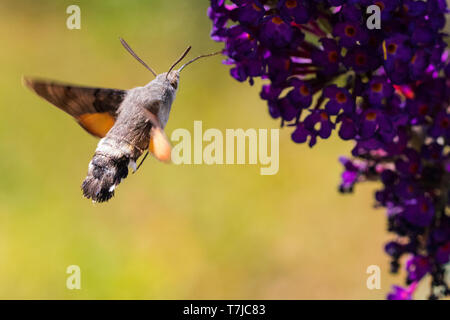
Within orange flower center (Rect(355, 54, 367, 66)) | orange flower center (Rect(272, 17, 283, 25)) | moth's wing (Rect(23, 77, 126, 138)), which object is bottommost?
moth's wing (Rect(23, 77, 126, 138))

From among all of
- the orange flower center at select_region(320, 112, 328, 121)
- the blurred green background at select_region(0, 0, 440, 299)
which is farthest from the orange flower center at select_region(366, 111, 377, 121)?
the blurred green background at select_region(0, 0, 440, 299)

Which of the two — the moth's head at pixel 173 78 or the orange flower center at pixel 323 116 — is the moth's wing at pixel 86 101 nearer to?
the moth's head at pixel 173 78

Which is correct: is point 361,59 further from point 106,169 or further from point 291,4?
point 106,169

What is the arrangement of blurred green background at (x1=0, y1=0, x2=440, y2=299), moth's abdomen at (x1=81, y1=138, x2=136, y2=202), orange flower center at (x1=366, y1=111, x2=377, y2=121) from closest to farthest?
moth's abdomen at (x1=81, y1=138, x2=136, y2=202) → orange flower center at (x1=366, y1=111, x2=377, y2=121) → blurred green background at (x1=0, y1=0, x2=440, y2=299)

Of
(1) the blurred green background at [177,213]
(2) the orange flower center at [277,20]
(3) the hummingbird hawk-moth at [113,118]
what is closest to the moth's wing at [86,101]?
(3) the hummingbird hawk-moth at [113,118]

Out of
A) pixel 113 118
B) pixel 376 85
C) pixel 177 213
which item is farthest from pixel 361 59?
pixel 177 213

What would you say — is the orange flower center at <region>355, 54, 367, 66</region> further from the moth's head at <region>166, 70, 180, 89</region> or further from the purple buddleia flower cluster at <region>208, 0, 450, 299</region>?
the moth's head at <region>166, 70, 180, 89</region>
